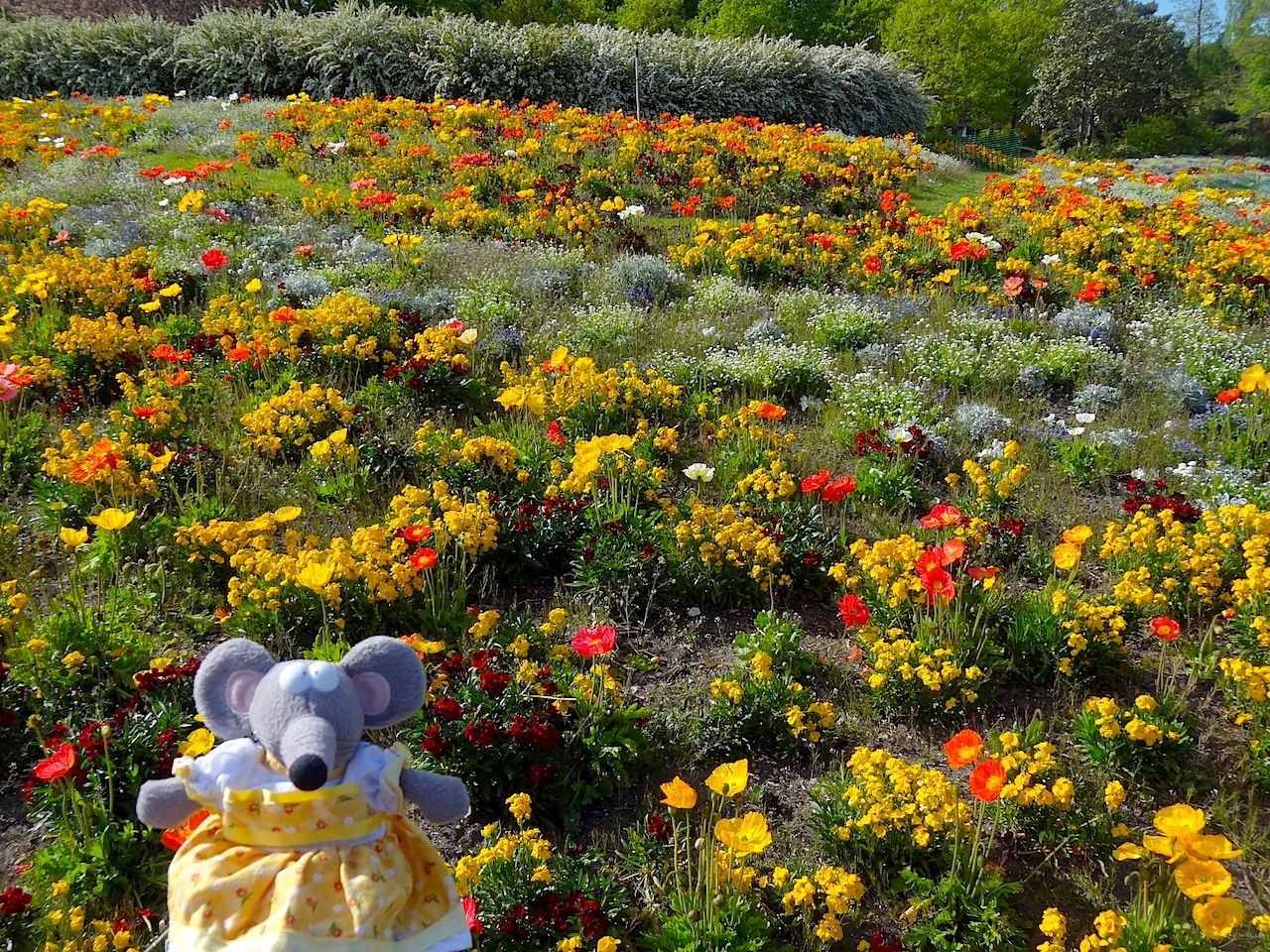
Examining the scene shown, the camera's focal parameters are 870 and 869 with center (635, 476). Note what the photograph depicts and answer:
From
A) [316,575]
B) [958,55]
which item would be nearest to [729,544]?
[316,575]

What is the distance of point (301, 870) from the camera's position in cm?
185

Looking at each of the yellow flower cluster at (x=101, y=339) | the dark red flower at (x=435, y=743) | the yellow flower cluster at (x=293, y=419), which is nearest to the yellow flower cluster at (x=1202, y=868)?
the dark red flower at (x=435, y=743)

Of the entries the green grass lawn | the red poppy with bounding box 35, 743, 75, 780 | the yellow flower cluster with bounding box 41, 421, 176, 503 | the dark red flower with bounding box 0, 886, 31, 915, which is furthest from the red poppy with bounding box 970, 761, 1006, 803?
the green grass lawn

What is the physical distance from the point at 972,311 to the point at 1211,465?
9.54ft

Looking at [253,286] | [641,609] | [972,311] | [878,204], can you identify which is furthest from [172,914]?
[878,204]

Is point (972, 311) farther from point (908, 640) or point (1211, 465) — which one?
point (908, 640)

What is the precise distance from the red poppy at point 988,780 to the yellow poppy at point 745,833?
24.9 inches

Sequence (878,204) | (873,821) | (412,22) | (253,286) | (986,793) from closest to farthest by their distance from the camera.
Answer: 1. (986,793)
2. (873,821)
3. (253,286)
4. (878,204)
5. (412,22)

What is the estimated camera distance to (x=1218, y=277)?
337 inches

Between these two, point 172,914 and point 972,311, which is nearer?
point 172,914

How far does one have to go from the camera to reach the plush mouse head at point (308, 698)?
183cm

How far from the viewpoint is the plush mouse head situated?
6.01ft

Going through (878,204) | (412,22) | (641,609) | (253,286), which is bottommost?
(641,609)

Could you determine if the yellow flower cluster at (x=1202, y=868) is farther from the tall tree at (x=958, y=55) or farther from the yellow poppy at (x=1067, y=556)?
the tall tree at (x=958, y=55)
